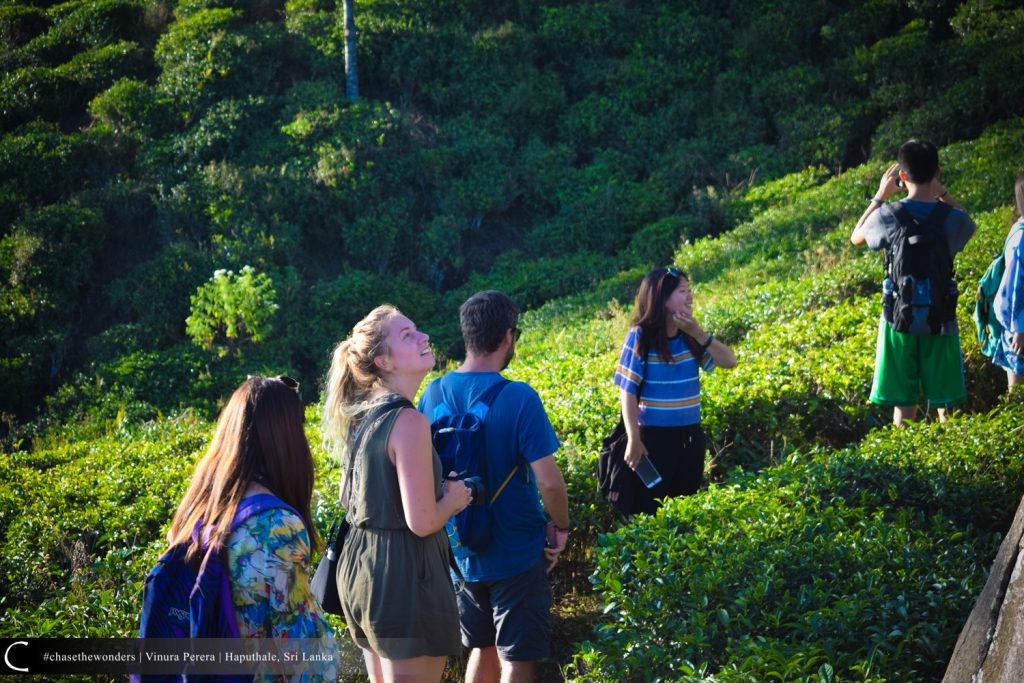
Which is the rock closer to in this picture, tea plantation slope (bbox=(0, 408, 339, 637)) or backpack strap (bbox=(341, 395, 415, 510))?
backpack strap (bbox=(341, 395, 415, 510))

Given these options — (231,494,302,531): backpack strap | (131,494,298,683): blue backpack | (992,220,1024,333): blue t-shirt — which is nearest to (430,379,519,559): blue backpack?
(231,494,302,531): backpack strap

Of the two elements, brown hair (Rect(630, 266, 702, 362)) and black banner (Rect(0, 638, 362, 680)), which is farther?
brown hair (Rect(630, 266, 702, 362))

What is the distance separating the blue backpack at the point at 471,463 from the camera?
158 inches

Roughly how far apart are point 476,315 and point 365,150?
13.4 m

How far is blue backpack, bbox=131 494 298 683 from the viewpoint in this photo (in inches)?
115

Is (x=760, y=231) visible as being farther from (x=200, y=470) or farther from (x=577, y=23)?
(x=200, y=470)

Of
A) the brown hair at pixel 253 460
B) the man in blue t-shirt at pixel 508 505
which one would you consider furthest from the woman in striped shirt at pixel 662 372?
the brown hair at pixel 253 460

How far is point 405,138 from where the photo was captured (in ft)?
57.0

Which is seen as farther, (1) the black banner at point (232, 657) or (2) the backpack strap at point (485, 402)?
(2) the backpack strap at point (485, 402)

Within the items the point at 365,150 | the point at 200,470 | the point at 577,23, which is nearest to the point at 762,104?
the point at 577,23

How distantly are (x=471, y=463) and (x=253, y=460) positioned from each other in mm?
1115

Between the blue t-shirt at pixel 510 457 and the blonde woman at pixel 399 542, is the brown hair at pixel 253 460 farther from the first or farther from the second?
the blue t-shirt at pixel 510 457

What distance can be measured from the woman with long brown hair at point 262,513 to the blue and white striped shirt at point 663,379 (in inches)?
98.3

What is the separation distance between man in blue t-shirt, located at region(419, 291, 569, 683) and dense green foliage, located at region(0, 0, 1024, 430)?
992 centimetres
